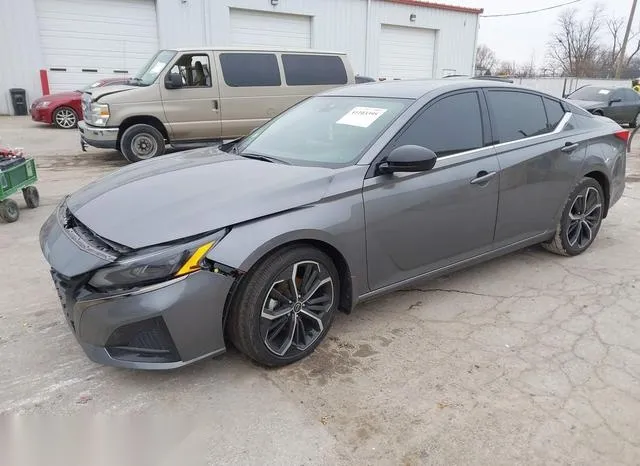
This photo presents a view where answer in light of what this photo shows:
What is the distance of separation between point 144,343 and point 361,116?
209cm

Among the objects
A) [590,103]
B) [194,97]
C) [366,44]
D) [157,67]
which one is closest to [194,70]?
[194,97]

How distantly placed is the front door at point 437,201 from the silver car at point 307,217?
1 cm

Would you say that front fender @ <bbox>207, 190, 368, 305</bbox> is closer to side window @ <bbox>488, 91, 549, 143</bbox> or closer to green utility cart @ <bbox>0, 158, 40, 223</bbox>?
side window @ <bbox>488, 91, 549, 143</bbox>

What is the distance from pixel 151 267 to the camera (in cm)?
253

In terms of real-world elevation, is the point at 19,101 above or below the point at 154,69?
below

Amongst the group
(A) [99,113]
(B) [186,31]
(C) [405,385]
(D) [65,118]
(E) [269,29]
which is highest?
(E) [269,29]

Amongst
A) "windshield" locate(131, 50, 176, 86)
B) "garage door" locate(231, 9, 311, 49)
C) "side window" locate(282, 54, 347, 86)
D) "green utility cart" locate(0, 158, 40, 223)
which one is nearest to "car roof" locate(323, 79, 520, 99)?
"green utility cart" locate(0, 158, 40, 223)

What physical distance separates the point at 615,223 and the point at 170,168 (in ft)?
16.9

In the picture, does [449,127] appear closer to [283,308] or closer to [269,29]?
[283,308]

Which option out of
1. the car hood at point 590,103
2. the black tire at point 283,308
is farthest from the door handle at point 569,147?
the car hood at point 590,103

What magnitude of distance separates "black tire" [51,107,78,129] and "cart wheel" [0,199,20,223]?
388 inches

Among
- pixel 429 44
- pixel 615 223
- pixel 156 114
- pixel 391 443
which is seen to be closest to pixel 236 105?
pixel 156 114

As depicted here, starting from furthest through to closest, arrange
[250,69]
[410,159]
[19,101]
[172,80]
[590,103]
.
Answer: [19,101]
[590,103]
[250,69]
[172,80]
[410,159]

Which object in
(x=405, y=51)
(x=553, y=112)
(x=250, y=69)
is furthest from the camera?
(x=405, y=51)
